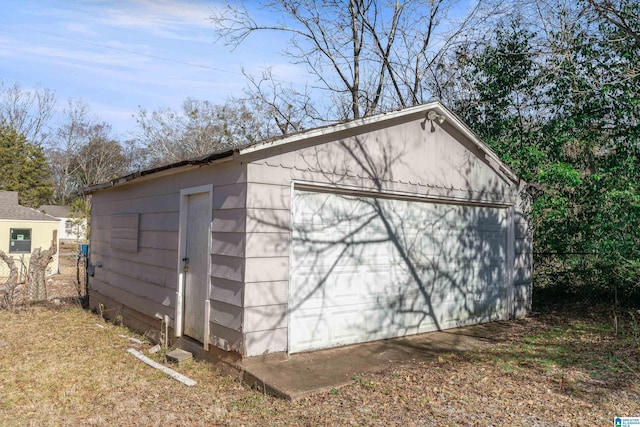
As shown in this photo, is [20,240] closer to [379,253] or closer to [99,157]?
[379,253]

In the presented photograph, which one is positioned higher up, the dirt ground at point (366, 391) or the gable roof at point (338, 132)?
the gable roof at point (338, 132)

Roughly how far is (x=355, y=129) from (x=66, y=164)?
38934 millimetres

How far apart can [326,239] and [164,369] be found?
101 inches

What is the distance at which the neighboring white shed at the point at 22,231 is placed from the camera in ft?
55.5

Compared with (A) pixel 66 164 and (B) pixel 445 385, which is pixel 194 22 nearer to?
(B) pixel 445 385

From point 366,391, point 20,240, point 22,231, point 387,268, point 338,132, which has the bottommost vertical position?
point 366,391

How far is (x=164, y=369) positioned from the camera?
5.23 metres

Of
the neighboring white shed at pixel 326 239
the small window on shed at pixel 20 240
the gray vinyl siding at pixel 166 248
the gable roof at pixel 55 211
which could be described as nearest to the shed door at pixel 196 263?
the neighboring white shed at pixel 326 239

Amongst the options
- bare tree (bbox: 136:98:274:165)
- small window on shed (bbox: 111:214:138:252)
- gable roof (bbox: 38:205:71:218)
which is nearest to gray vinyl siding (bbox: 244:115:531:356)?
small window on shed (bbox: 111:214:138:252)

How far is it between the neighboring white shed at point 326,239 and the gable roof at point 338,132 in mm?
26

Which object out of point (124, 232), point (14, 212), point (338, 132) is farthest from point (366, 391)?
point (14, 212)

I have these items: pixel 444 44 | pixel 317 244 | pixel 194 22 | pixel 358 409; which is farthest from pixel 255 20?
pixel 358 409

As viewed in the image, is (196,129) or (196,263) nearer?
(196,263)

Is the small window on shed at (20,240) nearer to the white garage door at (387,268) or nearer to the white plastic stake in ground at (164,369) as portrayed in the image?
the white plastic stake in ground at (164,369)
